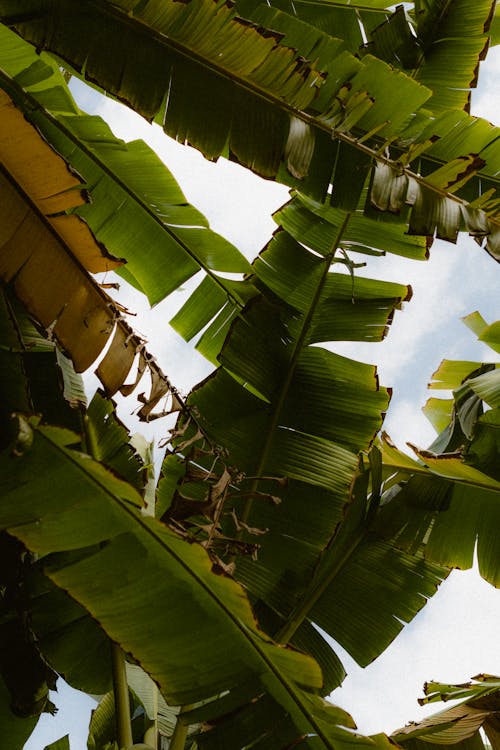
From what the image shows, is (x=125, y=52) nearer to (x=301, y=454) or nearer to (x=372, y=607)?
(x=301, y=454)

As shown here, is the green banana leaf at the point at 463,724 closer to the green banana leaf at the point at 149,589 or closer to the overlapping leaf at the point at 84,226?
the green banana leaf at the point at 149,589

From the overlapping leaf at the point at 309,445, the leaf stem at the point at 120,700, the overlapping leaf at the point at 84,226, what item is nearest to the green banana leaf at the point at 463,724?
the overlapping leaf at the point at 309,445

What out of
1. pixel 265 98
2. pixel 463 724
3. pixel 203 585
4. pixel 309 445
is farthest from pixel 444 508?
pixel 265 98

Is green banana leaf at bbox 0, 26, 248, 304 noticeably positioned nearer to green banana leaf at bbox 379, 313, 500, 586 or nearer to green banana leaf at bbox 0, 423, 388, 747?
green banana leaf at bbox 379, 313, 500, 586

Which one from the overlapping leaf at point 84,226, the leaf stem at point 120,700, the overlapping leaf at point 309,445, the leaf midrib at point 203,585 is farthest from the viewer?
the overlapping leaf at point 309,445

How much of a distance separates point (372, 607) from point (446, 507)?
352mm

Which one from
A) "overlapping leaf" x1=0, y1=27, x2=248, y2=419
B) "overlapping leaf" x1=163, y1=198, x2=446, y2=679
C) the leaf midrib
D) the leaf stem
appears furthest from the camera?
"overlapping leaf" x1=163, y1=198, x2=446, y2=679

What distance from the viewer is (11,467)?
106 cm

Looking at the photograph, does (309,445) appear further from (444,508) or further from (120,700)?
(120,700)

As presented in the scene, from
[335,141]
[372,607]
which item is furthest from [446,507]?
[335,141]

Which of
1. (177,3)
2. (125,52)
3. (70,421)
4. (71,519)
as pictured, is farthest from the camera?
(70,421)

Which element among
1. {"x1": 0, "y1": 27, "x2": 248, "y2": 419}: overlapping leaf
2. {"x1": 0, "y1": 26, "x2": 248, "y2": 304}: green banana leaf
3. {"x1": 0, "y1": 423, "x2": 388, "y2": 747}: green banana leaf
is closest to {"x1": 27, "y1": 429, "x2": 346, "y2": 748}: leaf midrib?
{"x1": 0, "y1": 423, "x2": 388, "y2": 747}: green banana leaf

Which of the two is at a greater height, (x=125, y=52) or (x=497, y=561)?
(x=125, y=52)

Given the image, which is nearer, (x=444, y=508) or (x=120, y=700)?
(x=120, y=700)
